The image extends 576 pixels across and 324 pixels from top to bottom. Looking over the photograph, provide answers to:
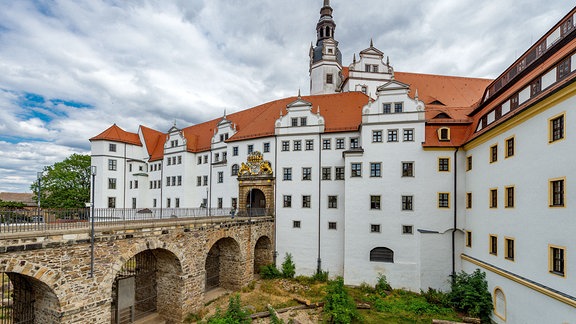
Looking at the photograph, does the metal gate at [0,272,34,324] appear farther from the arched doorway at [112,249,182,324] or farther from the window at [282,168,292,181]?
the window at [282,168,292,181]

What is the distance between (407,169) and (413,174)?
515mm

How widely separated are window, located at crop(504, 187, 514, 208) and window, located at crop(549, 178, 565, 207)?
2.58 meters

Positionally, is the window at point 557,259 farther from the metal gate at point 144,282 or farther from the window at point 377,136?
the metal gate at point 144,282

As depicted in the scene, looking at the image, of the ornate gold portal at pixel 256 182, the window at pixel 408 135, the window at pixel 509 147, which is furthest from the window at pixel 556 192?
the ornate gold portal at pixel 256 182

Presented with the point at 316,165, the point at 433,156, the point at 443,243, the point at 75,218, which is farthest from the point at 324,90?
the point at 75,218

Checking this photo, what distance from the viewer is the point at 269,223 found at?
79.0ft

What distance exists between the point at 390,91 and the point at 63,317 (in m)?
21.5

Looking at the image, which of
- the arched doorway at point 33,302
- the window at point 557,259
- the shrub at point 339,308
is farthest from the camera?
the shrub at point 339,308

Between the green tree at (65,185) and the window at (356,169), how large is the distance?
35.2m

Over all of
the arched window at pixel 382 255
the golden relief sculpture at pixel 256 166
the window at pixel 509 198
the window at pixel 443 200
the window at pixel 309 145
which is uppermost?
the window at pixel 309 145

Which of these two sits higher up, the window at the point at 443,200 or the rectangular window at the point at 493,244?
the window at the point at 443,200

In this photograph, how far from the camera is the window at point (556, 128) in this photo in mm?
11023

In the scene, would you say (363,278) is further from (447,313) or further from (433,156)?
(433,156)

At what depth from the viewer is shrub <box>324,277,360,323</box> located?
49.2ft
